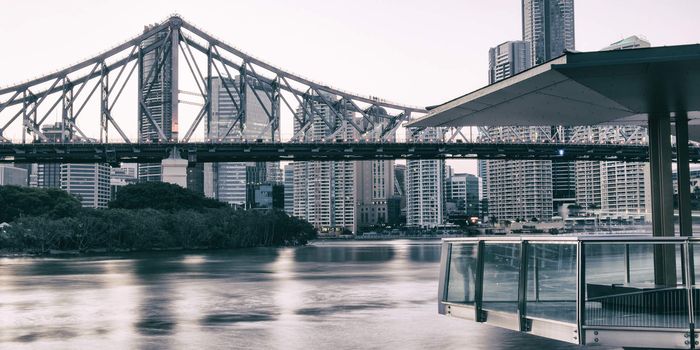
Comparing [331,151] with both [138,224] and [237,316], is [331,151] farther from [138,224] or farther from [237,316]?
[237,316]

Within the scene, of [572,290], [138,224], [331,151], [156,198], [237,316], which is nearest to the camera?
[572,290]

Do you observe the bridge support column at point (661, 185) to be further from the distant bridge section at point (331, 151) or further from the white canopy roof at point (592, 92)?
the distant bridge section at point (331, 151)

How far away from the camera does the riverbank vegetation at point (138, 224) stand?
88.6m

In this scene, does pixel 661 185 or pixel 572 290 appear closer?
pixel 572 290

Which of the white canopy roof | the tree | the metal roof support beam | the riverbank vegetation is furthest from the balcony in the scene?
the tree

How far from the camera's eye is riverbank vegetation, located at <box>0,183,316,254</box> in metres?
88.6

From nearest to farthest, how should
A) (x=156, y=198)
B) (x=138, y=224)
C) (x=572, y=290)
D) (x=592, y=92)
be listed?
(x=572, y=290), (x=592, y=92), (x=138, y=224), (x=156, y=198)

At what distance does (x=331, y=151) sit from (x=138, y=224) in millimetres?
31469

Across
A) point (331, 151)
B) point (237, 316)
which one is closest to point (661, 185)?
point (237, 316)

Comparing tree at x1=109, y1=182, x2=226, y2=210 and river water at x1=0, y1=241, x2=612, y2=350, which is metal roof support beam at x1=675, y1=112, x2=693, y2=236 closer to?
river water at x1=0, y1=241, x2=612, y2=350

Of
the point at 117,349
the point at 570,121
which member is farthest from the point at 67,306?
the point at 570,121

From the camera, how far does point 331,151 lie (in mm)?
118125

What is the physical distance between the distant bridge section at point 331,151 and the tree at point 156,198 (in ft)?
17.2

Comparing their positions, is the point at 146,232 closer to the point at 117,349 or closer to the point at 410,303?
the point at 410,303
